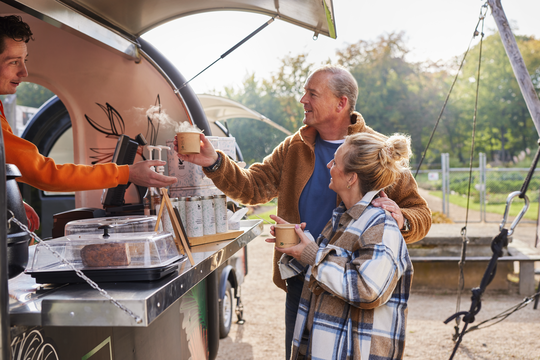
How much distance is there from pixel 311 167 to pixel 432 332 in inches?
137

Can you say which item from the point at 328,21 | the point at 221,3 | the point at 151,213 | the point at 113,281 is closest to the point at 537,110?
the point at 328,21

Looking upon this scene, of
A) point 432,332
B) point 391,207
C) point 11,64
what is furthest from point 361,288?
point 432,332

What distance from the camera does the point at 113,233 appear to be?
1882 millimetres

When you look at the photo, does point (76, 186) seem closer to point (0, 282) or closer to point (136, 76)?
point (0, 282)

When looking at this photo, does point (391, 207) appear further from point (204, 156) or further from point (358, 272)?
point (204, 156)

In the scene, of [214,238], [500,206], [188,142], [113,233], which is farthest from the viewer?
[500,206]

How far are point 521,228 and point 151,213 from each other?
41.5ft

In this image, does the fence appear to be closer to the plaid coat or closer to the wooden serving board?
the wooden serving board

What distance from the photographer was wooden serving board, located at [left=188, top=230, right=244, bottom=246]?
2340mm

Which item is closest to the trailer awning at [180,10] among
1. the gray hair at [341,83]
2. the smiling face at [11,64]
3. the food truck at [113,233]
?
the food truck at [113,233]

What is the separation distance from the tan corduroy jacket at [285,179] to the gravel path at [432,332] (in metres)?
2.45

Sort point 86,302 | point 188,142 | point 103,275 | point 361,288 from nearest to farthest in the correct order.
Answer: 1. point 86,302
2. point 103,275
3. point 361,288
4. point 188,142

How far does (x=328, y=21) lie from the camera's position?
2975mm

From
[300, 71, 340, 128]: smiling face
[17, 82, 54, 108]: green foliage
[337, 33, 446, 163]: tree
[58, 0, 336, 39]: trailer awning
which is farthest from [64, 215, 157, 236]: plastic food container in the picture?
[17, 82, 54, 108]: green foliage
